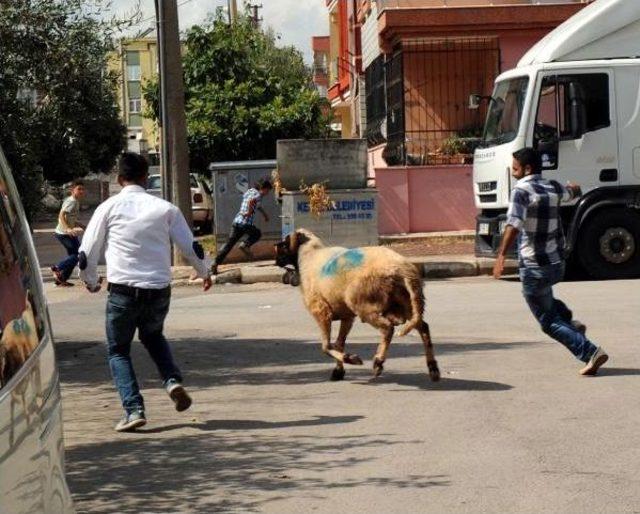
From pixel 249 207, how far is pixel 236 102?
12431 millimetres

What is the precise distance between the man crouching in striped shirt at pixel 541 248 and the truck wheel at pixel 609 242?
835cm

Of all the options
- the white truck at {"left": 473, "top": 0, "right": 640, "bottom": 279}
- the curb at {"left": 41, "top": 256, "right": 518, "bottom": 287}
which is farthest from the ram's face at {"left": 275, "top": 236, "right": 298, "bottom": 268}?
the curb at {"left": 41, "top": 256, "right": 518, "bottom": 287}

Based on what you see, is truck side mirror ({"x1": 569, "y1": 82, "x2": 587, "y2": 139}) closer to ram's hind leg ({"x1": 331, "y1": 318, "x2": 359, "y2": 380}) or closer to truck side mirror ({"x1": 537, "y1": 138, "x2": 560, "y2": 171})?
truck side mirror ({"x1": 537, "y1": 138, "x2": 560, "y2": 171})

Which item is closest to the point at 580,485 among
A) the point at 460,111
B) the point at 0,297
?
the point at 0,297

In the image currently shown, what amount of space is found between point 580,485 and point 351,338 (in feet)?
21.8

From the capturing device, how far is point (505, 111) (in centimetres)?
1920

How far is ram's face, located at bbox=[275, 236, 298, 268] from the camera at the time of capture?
35.6ft

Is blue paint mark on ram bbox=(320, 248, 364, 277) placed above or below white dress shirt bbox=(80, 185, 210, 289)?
below

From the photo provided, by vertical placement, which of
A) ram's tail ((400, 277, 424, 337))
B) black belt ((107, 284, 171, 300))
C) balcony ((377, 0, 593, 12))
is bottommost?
ram's tail ((400, 277, 424, 337))

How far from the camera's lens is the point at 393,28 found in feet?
92.2

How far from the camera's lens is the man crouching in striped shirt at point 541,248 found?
407 inches

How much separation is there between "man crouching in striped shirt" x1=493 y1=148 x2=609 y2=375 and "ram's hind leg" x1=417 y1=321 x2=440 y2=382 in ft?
2.96

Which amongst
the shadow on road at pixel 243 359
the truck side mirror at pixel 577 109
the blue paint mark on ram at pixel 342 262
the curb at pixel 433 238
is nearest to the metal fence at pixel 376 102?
the curb at pixel 433 238

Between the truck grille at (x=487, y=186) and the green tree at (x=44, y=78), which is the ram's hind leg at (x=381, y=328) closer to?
the green tree at (x=44, y=78)
